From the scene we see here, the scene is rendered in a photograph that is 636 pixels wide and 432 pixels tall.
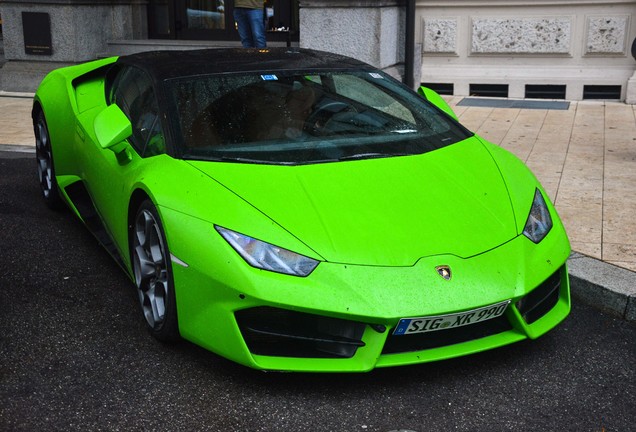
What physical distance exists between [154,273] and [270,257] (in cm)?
75

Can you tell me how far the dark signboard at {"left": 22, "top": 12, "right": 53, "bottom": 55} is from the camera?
1138 centimetres

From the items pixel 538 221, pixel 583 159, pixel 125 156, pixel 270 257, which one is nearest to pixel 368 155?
pixel 538 221

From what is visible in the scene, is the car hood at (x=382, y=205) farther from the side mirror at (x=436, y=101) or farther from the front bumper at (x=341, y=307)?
the side mirror at (x=436, y=101)

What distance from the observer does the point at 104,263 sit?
4.98 metres

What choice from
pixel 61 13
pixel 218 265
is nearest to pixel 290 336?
pixel 218 265

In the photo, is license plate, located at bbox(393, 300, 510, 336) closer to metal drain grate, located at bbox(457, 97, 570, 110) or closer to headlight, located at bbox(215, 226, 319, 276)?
headlight, located at bbox(215, 226, 319, 276)

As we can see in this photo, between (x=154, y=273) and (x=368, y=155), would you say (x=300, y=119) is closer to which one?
(x=368, y=155)

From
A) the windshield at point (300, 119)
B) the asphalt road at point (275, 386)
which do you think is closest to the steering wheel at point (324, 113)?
the windshield at point (300, 119)

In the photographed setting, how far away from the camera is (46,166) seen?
594 centimetres

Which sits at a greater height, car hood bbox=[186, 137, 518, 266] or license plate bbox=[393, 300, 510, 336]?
car hood bbox=[186, 137, 518, 266]

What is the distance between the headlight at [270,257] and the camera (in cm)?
330

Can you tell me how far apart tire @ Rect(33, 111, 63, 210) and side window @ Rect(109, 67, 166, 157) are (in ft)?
2.86

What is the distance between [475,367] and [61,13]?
9226mm

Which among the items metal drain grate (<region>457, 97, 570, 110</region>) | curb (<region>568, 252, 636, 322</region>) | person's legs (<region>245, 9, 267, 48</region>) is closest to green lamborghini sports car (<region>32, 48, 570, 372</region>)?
curb (<region>568, 252, 636, 322</region>)
